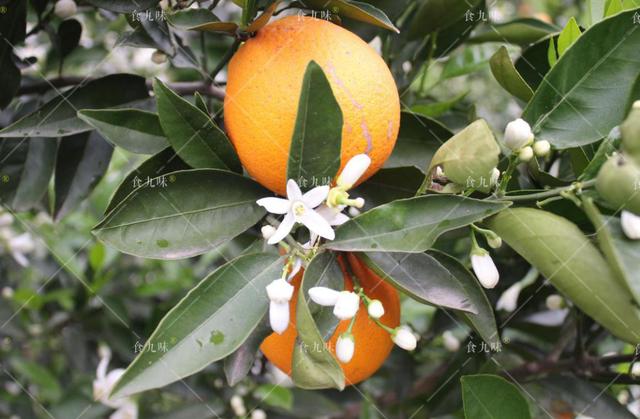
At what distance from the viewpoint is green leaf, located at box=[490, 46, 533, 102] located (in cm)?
86

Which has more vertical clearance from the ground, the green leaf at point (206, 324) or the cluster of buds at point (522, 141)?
the cluster of buds at point (522, 141)

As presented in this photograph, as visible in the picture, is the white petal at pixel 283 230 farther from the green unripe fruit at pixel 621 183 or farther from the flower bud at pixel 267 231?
the green unripe fruit at pixel 621 183

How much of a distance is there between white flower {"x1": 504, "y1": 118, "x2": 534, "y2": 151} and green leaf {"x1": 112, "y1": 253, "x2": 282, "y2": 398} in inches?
11.1

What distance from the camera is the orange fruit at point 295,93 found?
0.75 metres

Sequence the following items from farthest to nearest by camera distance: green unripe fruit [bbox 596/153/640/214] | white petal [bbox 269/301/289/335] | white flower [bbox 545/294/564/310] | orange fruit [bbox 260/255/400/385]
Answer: white flower [bbox 545/294/564/310] < orange fruit [bbox 260/255/400/385] < white petal [bbox 269/301/289/335] < green unripe fruit [bbox 596/153/640/214]

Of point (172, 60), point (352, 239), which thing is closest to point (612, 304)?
point (352, 239)

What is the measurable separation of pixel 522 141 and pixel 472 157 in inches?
3.2

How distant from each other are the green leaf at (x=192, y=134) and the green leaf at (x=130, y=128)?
6 cm

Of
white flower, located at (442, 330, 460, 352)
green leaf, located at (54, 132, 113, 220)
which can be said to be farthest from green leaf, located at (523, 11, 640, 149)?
white flower, located at (442, 330, 460, 352)

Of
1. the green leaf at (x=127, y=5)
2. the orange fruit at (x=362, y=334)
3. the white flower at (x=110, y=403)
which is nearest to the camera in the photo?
the orange fruit at (x=362, y=334)

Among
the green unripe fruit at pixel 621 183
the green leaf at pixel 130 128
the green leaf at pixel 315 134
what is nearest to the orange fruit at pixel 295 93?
the green leaf at pixel 315 134

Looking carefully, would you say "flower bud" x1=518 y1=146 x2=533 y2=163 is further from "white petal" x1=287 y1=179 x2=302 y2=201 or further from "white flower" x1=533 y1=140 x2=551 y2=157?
"white petal" x1=287 y1=179 x2=302 y2=201

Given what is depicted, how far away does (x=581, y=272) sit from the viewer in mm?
657

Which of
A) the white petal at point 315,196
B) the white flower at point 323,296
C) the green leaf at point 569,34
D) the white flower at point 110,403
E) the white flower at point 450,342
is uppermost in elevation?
the green leaf at point 569,34
